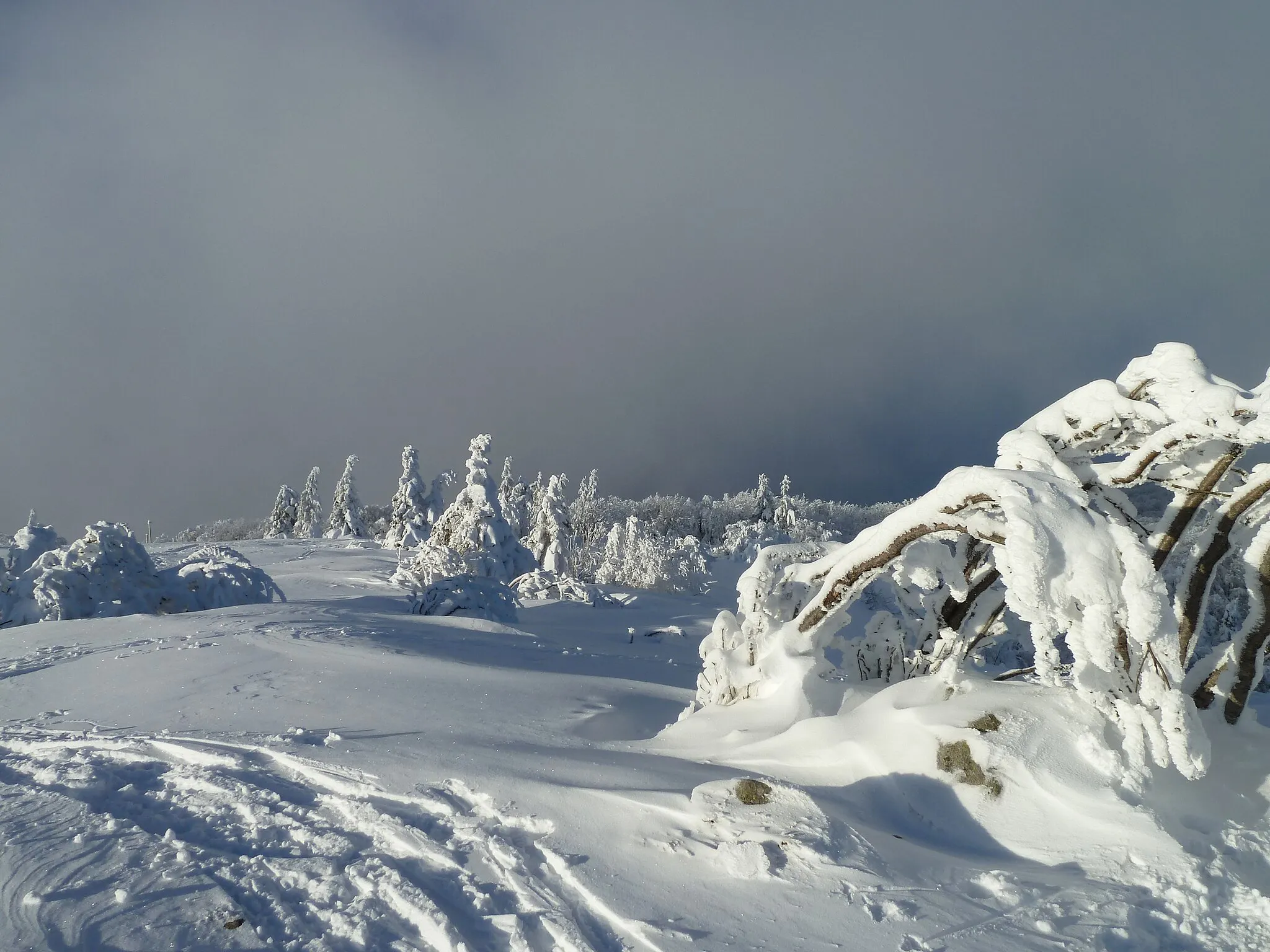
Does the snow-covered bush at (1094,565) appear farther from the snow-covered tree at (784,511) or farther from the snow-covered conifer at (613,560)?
the snow-covered tree at (784,511)

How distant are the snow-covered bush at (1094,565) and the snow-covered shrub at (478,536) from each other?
1492cm

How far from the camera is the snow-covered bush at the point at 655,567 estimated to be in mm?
37250

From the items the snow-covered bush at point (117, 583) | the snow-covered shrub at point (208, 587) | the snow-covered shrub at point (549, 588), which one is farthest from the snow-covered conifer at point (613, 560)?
the snow-covered bush at point (117, 583)

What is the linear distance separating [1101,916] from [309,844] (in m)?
3.44

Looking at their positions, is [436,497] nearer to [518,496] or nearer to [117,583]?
[518,496]

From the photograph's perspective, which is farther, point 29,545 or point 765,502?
point 765,502

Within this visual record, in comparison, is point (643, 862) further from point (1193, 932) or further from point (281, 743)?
point (281, 743)

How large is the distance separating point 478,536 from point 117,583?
10.5m

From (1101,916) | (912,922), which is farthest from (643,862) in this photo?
(1101,916)

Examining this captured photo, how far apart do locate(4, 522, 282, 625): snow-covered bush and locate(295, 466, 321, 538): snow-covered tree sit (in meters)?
43.9

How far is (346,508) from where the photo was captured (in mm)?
51750

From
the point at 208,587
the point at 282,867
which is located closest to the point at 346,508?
the point at 208,587

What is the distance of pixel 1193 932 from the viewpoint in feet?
9.60

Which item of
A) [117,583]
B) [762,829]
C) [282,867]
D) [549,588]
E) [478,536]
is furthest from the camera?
[478,536]
